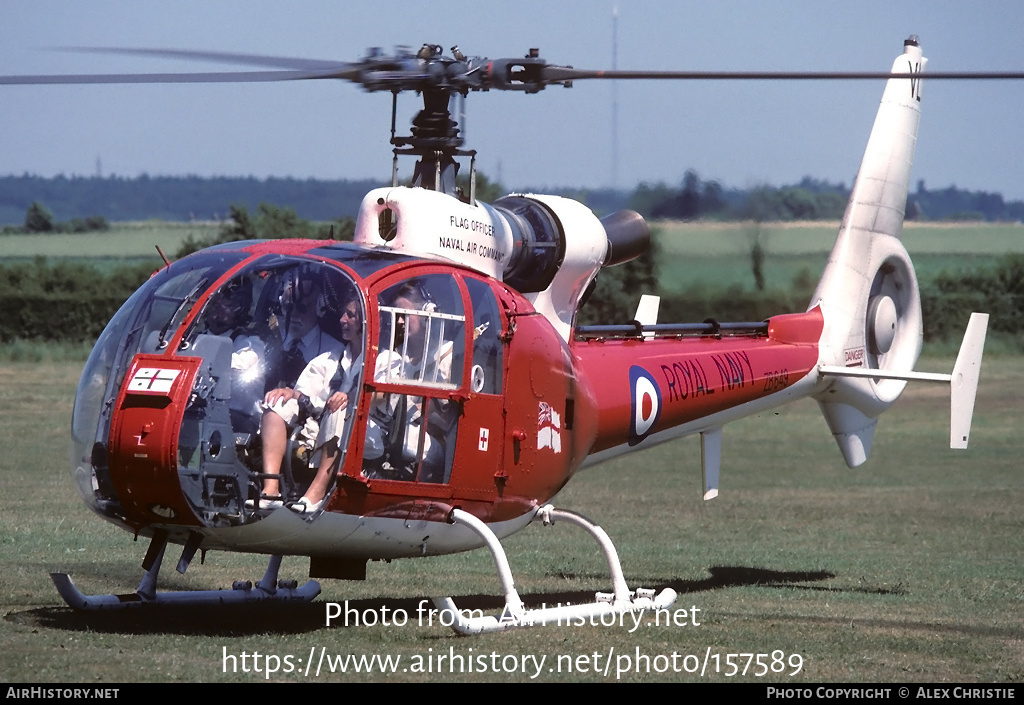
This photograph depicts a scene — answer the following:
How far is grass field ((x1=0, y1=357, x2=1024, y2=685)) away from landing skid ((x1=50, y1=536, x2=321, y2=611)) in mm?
151

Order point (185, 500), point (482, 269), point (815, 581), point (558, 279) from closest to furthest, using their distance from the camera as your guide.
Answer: point (185, 500) → point (482, 269) → point (558, 279) → point (815, 581)

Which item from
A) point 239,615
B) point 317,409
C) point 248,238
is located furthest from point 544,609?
point 248,238

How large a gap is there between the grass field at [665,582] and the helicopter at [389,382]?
539 mm

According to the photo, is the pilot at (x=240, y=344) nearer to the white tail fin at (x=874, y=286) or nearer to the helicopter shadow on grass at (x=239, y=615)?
the helicopter shadow on grass at (x=239, y=615)

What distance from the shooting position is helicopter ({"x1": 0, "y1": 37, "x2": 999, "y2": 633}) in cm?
945

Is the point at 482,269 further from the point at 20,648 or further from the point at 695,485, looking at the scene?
the point at 695,485

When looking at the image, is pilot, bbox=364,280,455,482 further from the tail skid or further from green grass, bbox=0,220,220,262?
green grass, bbox=0,220,220,262

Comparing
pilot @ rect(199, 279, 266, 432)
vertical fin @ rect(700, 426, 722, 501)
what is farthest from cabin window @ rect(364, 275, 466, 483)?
vertical fin @ rect(700, 426, 722, 501)

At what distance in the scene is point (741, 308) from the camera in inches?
1172

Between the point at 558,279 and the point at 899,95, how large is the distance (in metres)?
5.28

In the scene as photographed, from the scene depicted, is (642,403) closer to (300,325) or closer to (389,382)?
(389,382)
